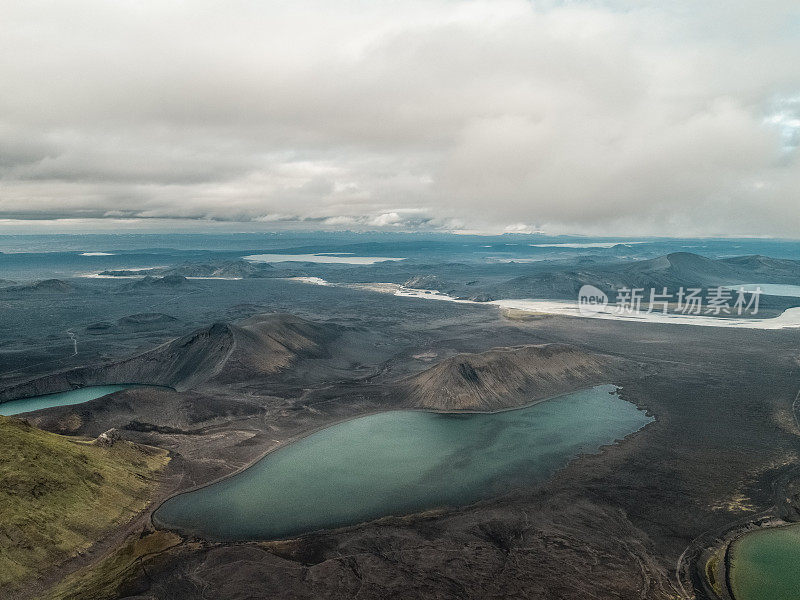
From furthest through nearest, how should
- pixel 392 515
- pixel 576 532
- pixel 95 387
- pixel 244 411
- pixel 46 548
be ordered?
1. pixel 95 387
2. pixel 244 411
3. pixel 392 515
4. pixel 576 532
5. pixel 46 548

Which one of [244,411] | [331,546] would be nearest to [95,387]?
[244,411]

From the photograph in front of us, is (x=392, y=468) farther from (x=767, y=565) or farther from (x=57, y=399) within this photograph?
(x=57, y=399)

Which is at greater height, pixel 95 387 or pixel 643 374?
pixel 643 374

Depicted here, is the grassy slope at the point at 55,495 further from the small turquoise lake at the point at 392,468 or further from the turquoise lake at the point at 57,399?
the turquoise lake at the point at 57,399

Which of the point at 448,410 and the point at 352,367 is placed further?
the point at 352,367

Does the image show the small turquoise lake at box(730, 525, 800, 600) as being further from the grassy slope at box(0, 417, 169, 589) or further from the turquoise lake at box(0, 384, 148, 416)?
the turquoise lake at box(0, 384, 148, 416)

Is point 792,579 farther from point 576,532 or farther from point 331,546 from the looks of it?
point 331,546

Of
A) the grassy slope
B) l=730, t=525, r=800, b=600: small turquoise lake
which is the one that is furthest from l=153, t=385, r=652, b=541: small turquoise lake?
l=730, t=525, r=800, b=600: small turquoise lake

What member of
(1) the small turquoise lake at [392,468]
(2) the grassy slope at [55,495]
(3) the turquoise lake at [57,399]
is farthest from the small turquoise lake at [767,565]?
(3) the turquoise lake at [57,399]
